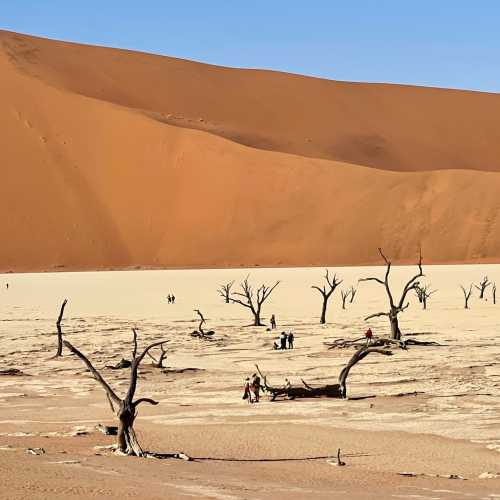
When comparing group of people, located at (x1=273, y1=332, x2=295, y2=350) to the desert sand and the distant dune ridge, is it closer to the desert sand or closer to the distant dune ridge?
the desert sand

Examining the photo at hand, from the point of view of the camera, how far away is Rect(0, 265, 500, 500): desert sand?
32.1 feet

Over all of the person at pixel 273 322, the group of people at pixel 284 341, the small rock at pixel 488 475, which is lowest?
the small rock at pixel 488 475

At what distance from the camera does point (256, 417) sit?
14891 mm

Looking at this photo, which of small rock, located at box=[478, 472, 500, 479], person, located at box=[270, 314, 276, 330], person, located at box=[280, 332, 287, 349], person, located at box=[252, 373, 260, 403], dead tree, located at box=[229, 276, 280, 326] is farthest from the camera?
dead tree, located at box=[229, 276, 280, 326]

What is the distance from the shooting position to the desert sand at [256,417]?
979 centimetres

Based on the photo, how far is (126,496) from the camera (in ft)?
27.7

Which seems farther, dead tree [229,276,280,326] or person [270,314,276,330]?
dead tree [229,276,280,326]

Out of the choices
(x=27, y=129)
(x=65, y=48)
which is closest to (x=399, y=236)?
(x=27, y=129)

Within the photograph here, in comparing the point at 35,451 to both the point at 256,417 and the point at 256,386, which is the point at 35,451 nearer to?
the point at 256,417

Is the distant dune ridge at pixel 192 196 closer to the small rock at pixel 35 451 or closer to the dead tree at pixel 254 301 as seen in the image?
the dead tree at pixel 254 301

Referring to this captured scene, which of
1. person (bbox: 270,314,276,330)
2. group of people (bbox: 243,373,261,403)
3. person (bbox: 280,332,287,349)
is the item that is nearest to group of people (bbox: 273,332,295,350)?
person (bbox: 280,332,287,349)

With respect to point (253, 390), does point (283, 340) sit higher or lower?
A: higher

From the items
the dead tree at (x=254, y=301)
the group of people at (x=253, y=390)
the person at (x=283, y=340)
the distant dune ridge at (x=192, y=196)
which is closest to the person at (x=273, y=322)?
the dead tree at (x=254, y=301)

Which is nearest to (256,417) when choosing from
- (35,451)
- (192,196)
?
(35,451)
